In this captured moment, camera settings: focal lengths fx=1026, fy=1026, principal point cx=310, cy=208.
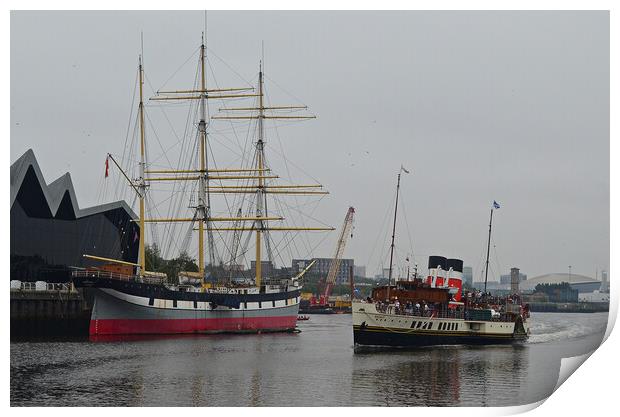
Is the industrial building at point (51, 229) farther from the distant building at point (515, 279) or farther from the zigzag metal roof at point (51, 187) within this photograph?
the distant building at point (515, 279)

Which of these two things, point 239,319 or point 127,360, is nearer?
point 127,360

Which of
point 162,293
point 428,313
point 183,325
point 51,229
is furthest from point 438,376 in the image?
point 51,229

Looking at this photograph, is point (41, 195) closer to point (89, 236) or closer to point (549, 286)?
point (89, 236)

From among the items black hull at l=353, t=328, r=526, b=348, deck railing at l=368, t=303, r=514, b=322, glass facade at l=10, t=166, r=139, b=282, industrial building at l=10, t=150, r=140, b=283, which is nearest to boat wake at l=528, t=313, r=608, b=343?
deck railing at l=368, t=303, r=514, b=322

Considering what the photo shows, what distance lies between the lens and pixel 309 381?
36.8 meters

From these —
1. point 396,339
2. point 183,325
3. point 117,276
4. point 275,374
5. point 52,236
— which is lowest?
point 275,374

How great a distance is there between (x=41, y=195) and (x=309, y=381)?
29344mm

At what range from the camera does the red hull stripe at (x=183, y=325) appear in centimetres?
5959

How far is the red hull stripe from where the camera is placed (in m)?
59.6

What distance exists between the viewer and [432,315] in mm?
52844

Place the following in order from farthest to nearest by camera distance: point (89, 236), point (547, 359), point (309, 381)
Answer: point (89, 236), point (547, 359), point (309, 381)

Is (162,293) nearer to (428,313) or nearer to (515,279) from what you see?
(428,313)

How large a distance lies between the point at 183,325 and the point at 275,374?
24.8m

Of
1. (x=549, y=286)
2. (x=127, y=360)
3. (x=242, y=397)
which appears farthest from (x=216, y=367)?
(x=549, y=286)
